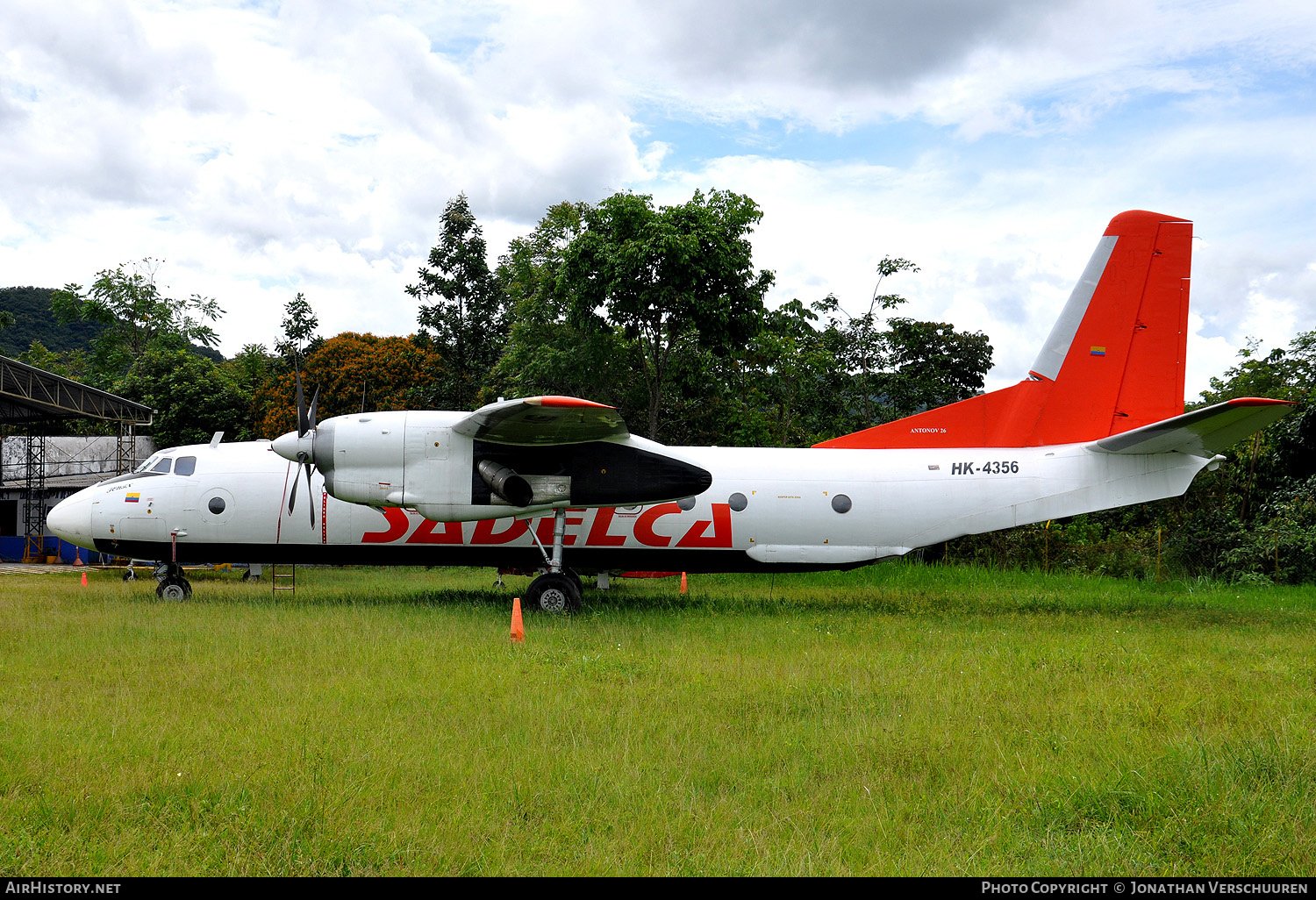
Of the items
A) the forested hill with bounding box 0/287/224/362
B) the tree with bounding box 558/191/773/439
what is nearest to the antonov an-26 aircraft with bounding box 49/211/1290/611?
the tree with bounding box 558/191/773/439

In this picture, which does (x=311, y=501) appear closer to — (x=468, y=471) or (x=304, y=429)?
(x=304, y=429)

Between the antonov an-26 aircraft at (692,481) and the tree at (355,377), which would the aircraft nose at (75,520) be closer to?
the antonov an-26 aircraft at (692,481)

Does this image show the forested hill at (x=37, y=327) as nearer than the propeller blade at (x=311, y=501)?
No

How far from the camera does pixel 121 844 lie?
4.34 metres

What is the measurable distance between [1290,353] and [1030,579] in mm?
12986

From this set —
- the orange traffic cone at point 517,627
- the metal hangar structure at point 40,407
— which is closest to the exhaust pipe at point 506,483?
the orange traffic cone at point 517,627

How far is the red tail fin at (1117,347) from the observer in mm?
13273

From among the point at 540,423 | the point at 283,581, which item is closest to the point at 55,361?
the point at 283,581

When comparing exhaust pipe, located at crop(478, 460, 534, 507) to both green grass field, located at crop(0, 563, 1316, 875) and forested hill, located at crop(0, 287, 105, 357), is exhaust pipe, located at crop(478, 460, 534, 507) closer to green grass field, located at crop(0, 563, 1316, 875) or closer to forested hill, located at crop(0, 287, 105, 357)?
green grass field, located at crop(0, 563, 1316, 875)

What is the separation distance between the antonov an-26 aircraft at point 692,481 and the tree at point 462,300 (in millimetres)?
18339

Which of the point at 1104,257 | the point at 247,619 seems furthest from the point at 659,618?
the point at 1104,257

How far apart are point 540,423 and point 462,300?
874 inches

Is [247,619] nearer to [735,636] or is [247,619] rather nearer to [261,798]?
[735,636]

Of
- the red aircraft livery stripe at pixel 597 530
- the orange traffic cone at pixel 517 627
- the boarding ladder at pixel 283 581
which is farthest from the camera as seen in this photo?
the boarding ladder at pixel 283 581
